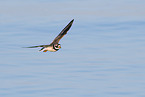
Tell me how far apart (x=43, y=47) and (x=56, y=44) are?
0.48 m

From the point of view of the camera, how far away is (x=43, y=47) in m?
8.78

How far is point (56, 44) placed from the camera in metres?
9.05
